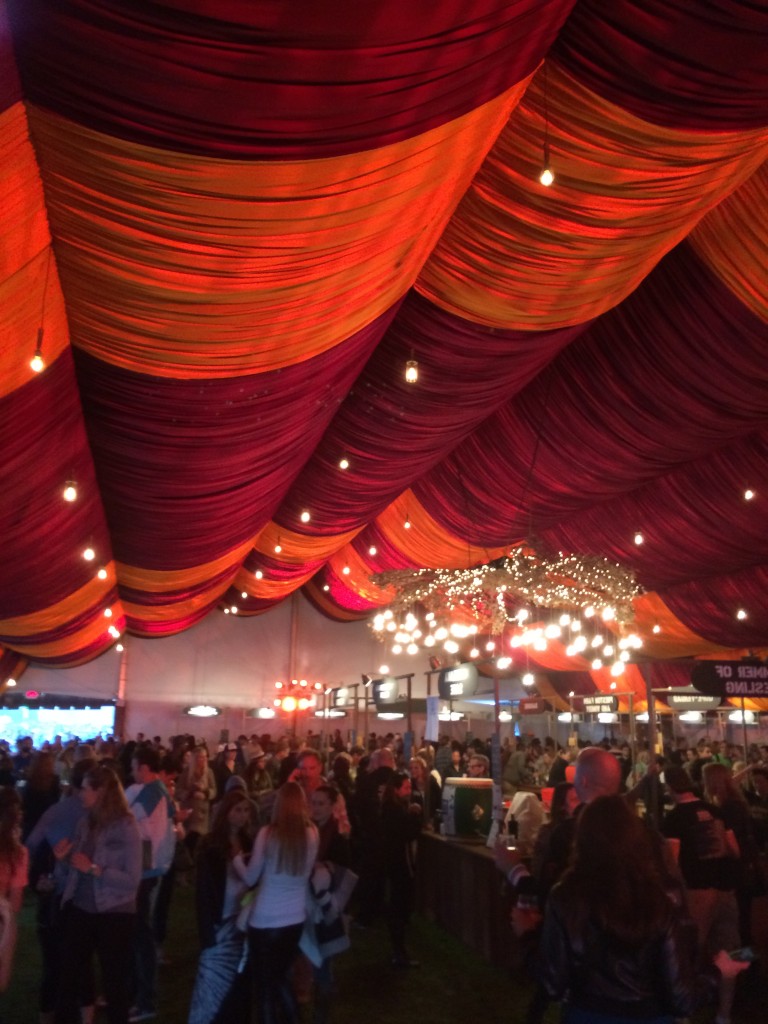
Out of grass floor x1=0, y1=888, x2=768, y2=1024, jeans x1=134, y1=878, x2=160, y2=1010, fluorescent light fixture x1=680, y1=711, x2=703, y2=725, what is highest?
fluorescent light fixture x1=680, y1=711, x2=703, y2=725

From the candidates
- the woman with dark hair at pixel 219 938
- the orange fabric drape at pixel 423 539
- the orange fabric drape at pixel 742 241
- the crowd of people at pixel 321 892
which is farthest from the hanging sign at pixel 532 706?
the woman with dark hair at pixel 219 938

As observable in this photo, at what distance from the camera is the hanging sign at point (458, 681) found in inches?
343

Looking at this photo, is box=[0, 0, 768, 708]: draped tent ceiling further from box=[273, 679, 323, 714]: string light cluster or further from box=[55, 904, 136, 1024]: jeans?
box=[273, 679, 323, 714]: string light cluster

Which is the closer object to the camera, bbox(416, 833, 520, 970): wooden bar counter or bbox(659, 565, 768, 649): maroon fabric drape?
bbox(416, 833, 520, 970): wooden bar counter

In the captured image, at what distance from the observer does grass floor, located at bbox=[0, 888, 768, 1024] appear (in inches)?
190

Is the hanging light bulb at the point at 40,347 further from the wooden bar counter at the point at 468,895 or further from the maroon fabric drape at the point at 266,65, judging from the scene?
the wooden bar counter at the point at 468,895

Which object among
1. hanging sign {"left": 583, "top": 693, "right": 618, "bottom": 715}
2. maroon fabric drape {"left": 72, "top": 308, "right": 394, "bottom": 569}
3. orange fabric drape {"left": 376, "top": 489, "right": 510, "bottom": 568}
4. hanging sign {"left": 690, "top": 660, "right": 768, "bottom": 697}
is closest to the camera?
maroon fabric drape {"left": 72, "top": 308, "right": 394, "bottom": 569}

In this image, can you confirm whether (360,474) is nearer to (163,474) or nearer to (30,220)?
(163,474)

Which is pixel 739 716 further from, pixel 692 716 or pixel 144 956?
pixel 144 956

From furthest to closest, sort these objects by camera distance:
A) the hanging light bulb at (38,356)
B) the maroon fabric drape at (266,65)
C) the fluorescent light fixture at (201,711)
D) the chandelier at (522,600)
Result: the fluorescent light fixture at (201,711) → the chandelier at (522,600) → the hanging light bulb at (38,356) → the maroon fabric drape at (266,65)

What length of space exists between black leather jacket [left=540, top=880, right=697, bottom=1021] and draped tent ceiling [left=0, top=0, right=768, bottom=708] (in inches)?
98.5

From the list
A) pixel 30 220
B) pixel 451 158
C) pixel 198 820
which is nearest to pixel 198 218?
pixel 30 220

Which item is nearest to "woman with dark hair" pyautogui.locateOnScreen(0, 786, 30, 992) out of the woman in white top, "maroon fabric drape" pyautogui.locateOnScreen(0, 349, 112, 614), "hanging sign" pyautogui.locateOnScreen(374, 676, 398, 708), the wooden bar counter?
the woman in white top

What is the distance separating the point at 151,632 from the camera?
19734 mm
